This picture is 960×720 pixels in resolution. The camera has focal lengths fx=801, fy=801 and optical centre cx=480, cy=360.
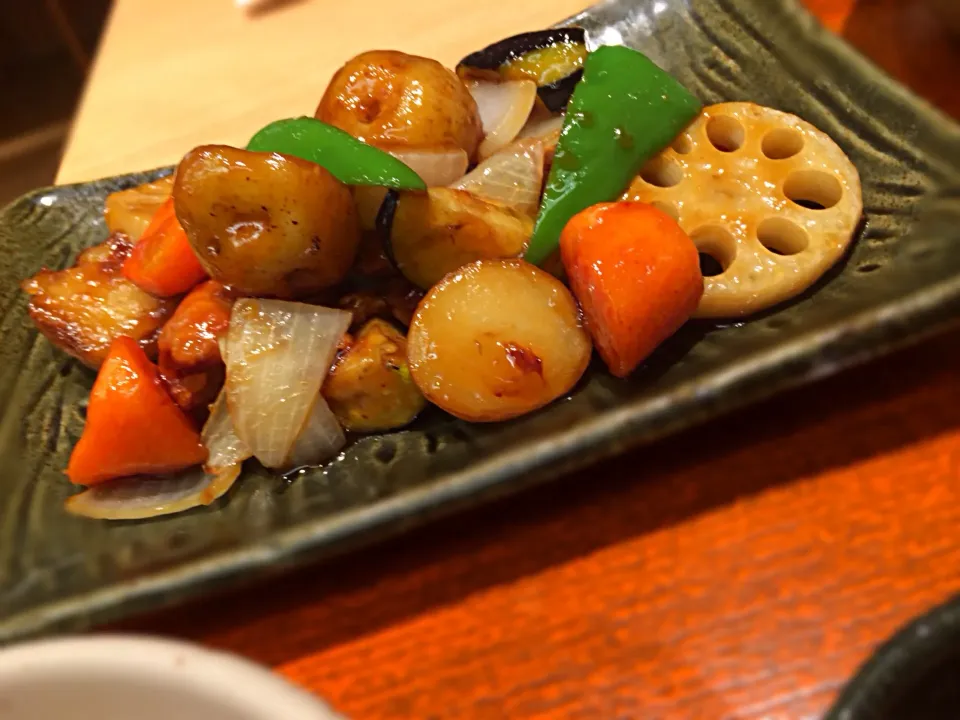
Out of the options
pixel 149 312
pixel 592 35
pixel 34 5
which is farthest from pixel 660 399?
pixel 34 5

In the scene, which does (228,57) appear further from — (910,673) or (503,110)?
(910,673)

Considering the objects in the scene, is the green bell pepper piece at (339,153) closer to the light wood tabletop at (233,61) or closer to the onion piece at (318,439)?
the onion piece at (318,439)

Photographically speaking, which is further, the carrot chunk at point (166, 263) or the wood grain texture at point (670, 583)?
the carrot chunk at point (166, 263)

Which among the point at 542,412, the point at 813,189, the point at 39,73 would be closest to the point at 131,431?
the point at 542,412

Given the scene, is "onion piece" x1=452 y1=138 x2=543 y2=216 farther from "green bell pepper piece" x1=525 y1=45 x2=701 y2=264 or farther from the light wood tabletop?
the light wood tabletop

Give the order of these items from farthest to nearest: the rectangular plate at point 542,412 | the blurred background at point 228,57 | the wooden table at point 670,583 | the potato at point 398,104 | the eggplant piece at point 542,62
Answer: the blurred background at point 228,57, the eggplant piece at point 542,62, the potato at point 398,104, the rectangular plate at point 542,412, the wooden table at point 670,583

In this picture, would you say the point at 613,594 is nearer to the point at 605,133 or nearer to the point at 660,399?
the point at 660,399

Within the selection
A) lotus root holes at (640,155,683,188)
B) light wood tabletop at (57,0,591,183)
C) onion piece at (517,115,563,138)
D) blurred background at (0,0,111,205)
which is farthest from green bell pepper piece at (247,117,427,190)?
blurred background at (0,0,111,205)

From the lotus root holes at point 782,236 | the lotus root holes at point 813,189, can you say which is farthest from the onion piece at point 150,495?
the lotus root holes at point 813,189
